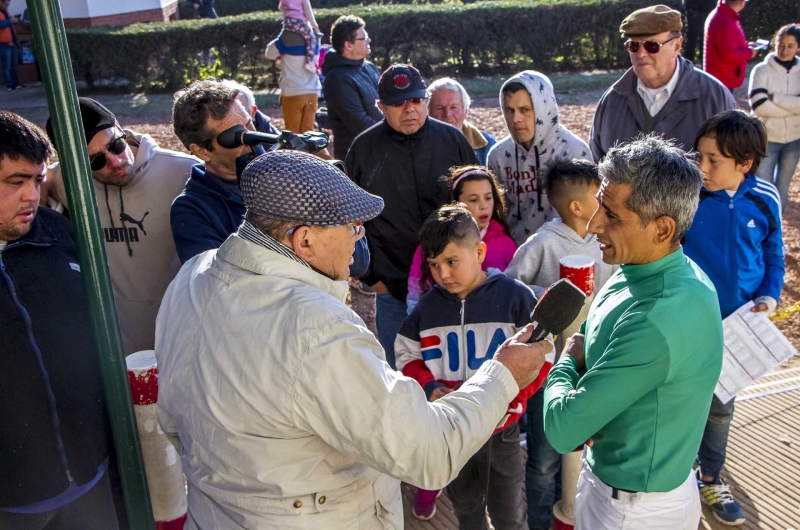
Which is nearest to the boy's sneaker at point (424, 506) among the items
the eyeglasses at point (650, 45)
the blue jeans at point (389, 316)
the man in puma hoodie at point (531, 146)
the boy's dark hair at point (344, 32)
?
the blue jeans at point (389, 316)

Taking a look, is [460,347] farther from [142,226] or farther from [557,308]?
[142,226]

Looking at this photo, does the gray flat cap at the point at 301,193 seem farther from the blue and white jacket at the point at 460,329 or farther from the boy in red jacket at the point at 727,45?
the boy in red jacket at the point at 727,45

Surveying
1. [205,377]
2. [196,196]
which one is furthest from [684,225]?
[196,196]

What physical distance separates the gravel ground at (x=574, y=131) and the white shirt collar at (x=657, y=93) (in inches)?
96.6

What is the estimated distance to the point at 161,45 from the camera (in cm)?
1658

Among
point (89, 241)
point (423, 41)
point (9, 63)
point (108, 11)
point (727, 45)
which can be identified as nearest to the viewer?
point (89, 241)

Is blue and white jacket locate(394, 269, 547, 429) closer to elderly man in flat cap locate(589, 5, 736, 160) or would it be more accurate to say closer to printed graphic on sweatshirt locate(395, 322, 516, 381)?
printed graphic on sweatshirt locate(395, 322, 516, 381)

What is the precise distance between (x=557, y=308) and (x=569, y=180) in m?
1.55

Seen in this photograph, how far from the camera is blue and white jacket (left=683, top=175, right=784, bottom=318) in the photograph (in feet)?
12.1

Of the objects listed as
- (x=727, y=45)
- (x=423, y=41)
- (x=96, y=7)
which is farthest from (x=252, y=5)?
(x=727, y=45)

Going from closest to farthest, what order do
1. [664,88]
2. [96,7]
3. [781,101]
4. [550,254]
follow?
1. [550,254]
2. [664,88]
3. [781,101]
4. [96,7]

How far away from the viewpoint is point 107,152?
136 inches

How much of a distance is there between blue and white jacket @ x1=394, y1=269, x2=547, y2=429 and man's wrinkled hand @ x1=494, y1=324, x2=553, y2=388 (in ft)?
3.07

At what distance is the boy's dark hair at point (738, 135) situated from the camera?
356 centimetres
